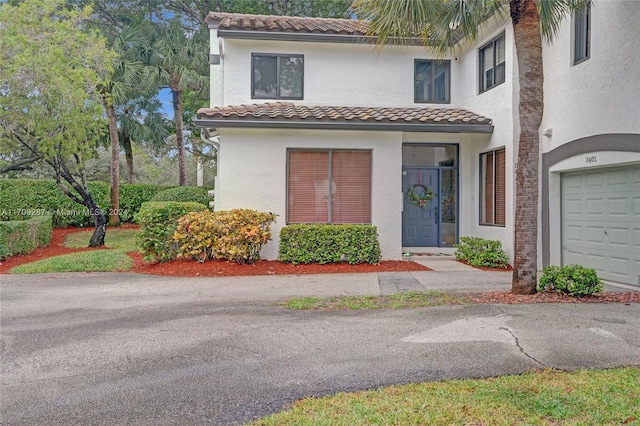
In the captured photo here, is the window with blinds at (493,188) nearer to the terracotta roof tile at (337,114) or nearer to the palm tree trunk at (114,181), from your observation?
the terracotta roof tile at (337,114)

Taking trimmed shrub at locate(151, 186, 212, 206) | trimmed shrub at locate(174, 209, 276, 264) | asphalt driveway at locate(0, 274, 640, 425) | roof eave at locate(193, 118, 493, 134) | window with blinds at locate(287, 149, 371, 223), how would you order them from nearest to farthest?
1. asphalt driveway at locate(0, 274, 640, 425)
2. trimmed shrub at locate(174, 209, 276, 264)
3. roof eave at locate(193, 118, 493, 134)
4. window with blinds at locate(287, 149, 371, 223)
5. trimmed shrub at locate(151, 186, 212, 206)

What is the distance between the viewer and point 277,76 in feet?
42.9

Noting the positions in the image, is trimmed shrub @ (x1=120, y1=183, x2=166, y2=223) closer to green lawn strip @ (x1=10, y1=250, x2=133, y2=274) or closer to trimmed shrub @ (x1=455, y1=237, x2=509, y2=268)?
green lawn strip @ (x1=10, y1=250, x2=133, y2=274)

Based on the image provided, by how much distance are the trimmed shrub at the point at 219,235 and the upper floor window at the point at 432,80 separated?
668cm

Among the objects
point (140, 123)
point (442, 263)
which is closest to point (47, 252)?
point (442, 263)

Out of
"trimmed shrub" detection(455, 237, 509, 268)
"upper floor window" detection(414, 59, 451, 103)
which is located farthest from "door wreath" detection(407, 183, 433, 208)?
"upper floor window" detection(414, 59, 451, 103)

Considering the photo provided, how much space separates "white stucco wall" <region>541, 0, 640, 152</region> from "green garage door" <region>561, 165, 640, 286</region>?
0.91 meters

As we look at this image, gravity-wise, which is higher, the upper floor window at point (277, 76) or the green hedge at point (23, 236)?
the upper floor window at point (277, 76)

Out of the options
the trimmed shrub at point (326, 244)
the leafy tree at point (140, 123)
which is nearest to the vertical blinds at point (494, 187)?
the trimmed shrub at point (326, 244)

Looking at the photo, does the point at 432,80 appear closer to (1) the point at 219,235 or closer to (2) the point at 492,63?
(2) the point at 492,63

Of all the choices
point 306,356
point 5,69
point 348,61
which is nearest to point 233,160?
point 348,61

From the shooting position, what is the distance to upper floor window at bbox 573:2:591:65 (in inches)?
359

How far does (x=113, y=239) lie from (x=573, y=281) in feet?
47.5

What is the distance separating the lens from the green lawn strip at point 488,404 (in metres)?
3.24
